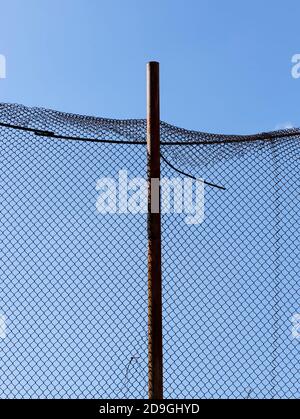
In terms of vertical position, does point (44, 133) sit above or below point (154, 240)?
above

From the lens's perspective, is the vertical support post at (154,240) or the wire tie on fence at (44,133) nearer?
the vertical support post at (154,240)

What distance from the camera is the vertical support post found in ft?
16.4

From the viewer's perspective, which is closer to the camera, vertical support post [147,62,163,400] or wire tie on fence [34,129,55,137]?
vertical support post [147,62,163,400]

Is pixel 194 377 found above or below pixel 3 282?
below

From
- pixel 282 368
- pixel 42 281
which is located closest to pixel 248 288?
pixel 282 368

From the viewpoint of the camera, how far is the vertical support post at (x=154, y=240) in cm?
500

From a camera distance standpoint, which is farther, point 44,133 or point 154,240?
point 44,133

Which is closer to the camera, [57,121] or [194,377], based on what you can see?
[194,377]

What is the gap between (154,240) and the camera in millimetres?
5176
